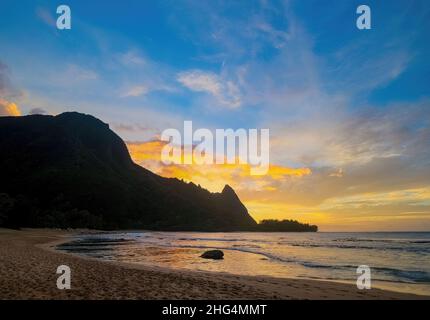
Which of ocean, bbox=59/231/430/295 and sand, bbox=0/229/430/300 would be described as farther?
ocean, bbox=59/231/430/295

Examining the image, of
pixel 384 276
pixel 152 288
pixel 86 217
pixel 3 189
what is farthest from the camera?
pixel 3 189

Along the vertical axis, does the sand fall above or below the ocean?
above

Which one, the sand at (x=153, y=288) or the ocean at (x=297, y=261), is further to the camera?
the ocean at (x=297, y=261)

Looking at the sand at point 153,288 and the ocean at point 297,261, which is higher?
the sand at point 153,288

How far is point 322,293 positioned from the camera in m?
16.4

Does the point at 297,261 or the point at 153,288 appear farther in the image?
the point at 297,261

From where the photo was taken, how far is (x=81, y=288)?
1409cm

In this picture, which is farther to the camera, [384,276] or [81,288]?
[384,276]

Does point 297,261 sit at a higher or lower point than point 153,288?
lower
